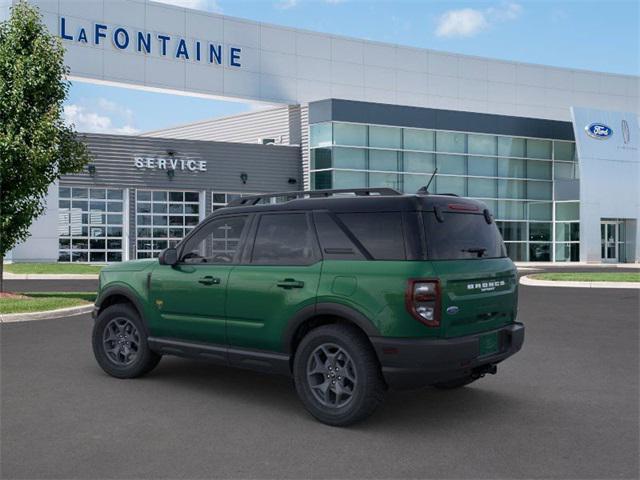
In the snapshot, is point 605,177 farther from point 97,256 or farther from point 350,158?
point 97,256

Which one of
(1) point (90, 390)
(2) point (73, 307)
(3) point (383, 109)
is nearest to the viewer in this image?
(1) point (90, 390)

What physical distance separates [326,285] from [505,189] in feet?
114

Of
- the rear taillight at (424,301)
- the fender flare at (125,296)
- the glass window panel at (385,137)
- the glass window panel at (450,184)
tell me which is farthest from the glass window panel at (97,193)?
the rear taillight at (424,301)

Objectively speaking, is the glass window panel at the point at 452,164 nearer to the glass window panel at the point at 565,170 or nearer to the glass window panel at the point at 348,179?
the glass window panel at the point at 348,179

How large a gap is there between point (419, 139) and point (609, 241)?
43.6 ft

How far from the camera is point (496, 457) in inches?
196

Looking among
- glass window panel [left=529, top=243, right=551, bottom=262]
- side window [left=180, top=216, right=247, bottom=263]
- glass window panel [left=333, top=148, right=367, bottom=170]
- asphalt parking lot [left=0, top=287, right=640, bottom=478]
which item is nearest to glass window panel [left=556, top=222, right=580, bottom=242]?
glass window panel [left=529, top=243, right=551, bottom=262]

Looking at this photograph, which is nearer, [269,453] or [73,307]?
[269,453]

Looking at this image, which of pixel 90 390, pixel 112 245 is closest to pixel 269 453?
pixel 90 390

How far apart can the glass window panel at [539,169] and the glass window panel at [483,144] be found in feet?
8.69

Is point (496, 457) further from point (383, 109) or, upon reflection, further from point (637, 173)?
point (637, 173)

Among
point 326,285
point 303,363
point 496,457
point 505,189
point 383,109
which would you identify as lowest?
point 496,457

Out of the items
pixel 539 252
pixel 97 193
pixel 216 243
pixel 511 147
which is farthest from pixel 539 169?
pixel 216 243

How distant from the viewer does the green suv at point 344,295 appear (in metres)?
5.58
